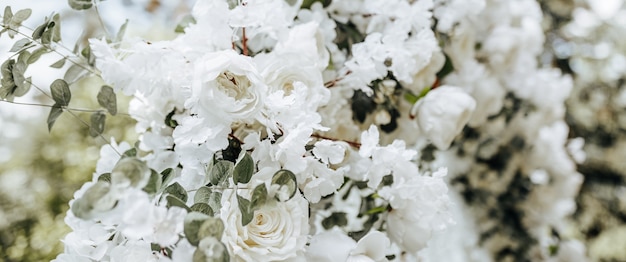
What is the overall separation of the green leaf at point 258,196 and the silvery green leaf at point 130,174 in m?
0.12

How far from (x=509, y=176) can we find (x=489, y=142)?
17cm

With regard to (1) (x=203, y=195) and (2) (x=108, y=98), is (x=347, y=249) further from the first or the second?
(2) (x=108, y=98)

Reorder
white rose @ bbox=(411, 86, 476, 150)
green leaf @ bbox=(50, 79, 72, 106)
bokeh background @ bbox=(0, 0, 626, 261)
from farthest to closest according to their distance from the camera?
1. bokeh background @ bbox=(0, 0, 626, 261)
2. white rose @ bbox=(411, 86, 476, 150)
3. green leaf @ bbox=(50, 79, 72, 106)

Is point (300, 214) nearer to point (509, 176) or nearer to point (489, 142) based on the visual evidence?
point (489, 142)

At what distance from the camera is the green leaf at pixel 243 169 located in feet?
1.88

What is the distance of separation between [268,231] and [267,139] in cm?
10

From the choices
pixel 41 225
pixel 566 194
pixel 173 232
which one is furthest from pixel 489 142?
pixel 173 232

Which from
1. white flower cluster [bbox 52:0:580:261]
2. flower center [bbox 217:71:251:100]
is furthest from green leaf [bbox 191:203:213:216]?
flower center [bbox 217:71:251:100]

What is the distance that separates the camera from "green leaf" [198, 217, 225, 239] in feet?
1.57

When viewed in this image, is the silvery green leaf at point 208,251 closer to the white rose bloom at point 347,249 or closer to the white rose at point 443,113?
the white rose bloom at point 347,249

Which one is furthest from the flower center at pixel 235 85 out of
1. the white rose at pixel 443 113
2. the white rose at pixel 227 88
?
the white rose at pixel 443 113

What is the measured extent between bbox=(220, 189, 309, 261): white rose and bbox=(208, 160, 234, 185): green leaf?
0.06 feet

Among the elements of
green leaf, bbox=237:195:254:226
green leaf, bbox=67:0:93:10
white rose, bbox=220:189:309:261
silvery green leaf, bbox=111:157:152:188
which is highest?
silvery green leaf, bbox=111:157:152:188

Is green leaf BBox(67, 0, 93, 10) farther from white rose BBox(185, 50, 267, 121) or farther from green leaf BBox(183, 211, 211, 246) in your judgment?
green leaf BBox(183, 211, 211, 246)
